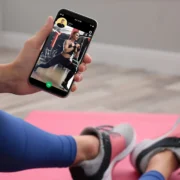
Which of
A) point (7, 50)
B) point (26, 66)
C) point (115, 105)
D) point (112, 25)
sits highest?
point (26, 66)

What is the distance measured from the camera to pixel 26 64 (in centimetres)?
80

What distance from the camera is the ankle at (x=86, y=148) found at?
2.91 ft

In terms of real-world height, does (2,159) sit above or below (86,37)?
below

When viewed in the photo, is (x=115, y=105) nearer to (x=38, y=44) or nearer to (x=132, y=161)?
(x=132, y=161)

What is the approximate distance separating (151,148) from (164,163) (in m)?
0.06

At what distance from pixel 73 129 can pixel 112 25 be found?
3.77 feet

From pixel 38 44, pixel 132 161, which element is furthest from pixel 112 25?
pixel 38 44

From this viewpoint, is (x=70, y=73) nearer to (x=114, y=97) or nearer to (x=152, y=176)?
(x=152, y=176)

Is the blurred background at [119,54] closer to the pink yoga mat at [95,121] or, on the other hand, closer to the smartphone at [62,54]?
the pink yoga mat at [95,121]

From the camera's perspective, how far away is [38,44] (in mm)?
805

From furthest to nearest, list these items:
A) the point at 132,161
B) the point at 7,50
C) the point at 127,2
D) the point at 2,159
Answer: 1. the point at 7,50
2. the point at 127,2
3. the point at 132,161
4. the point at 2,159

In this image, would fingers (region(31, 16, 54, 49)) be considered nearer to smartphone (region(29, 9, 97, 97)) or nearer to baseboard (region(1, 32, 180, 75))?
smartphone (region(29, 9, 97, 97))

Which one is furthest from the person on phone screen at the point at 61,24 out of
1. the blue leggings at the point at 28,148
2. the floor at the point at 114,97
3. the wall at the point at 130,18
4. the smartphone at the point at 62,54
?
the wall at the point at 130,18

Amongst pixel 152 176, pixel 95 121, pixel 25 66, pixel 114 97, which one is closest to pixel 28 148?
pixel 25 66
